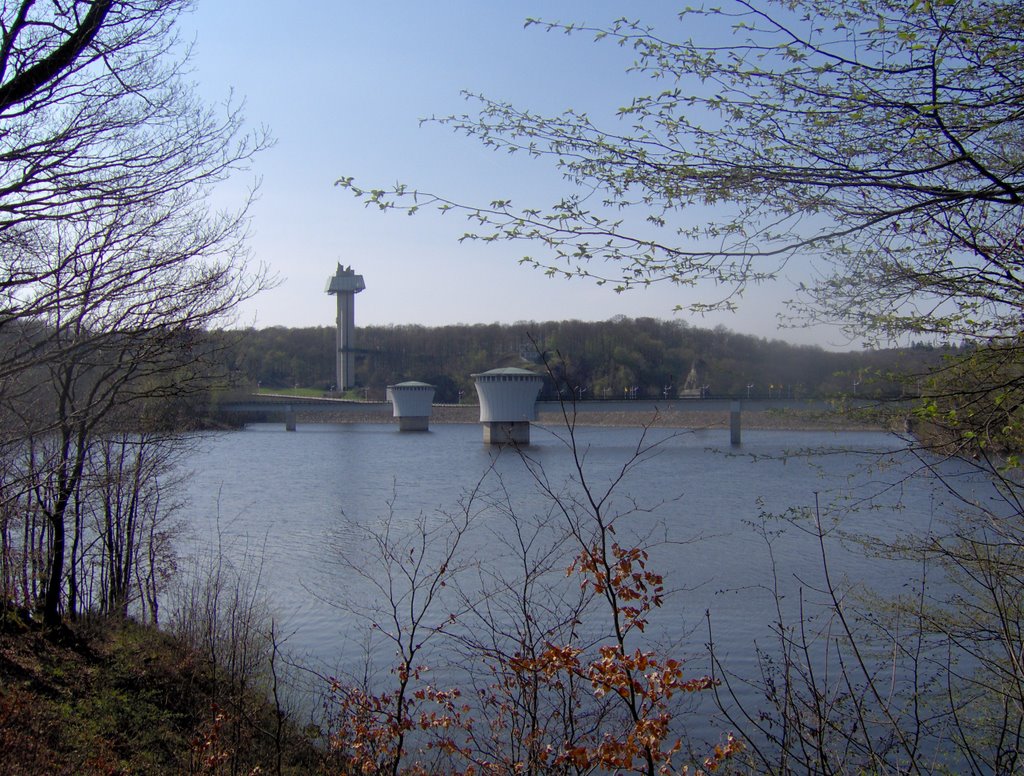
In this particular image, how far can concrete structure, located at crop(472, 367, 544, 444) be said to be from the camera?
69250 millimetres

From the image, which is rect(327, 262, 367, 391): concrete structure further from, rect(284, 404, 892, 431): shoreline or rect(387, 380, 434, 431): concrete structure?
rect(387, 380, 434, 431): concrete structure

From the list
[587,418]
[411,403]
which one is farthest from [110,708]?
[587,418]

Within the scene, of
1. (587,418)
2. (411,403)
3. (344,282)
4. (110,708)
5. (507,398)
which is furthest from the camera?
(344,282)

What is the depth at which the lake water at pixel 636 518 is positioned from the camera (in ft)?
35.4

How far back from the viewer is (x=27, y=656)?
953 centimetres

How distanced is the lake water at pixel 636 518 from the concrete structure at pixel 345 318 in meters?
60.9

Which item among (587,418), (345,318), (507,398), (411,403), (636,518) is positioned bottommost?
(636,518)

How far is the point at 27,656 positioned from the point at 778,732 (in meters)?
8.01

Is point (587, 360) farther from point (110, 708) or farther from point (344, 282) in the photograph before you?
point (110, 708)

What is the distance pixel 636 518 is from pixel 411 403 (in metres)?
66.0

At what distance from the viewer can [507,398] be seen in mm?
70000

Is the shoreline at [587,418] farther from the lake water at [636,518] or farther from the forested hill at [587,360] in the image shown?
the lake water at [636,518]

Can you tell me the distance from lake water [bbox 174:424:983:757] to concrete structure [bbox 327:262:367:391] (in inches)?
2398

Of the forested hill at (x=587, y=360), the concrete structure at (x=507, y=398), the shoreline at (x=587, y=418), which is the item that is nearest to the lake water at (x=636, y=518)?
the forested hill at (x=587, y=360)
